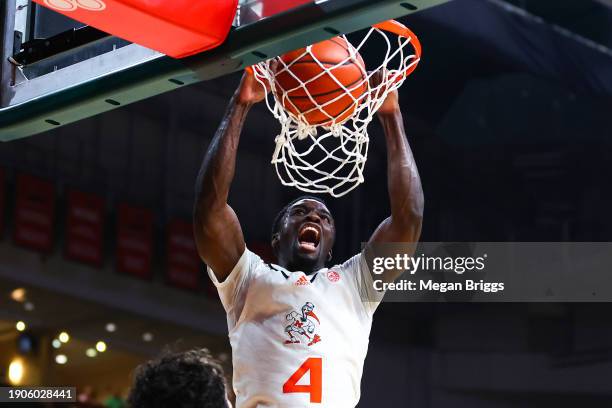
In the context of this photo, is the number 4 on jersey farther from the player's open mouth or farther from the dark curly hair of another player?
the dark curly hair of another player

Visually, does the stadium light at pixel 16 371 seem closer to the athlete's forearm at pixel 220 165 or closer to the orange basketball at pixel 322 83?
the athlete's forearm at pixel 220 165

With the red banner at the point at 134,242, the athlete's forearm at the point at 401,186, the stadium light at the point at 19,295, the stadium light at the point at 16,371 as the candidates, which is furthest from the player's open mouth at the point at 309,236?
the stadium light at the point at 16,371

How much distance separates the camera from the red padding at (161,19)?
271 centimetres

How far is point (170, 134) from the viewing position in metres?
9.83

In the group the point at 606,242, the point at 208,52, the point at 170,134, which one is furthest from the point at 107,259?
the point at 208,52

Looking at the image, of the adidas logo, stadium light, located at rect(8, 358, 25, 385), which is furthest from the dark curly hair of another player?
stadium light, located at rect(8, 358, 25, 385)

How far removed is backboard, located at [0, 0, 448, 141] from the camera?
2.62 m

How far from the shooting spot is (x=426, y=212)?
10.1 m

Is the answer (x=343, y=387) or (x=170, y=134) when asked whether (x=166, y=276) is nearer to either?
(x=170, y=134)

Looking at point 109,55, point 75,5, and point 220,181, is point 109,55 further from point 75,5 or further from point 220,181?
point 220,181

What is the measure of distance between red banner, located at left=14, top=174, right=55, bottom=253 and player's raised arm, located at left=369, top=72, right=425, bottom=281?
18.6 ft

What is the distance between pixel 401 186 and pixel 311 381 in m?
0.74

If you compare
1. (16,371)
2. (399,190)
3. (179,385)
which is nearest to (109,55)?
(399,190)

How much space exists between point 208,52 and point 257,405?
1.16m
